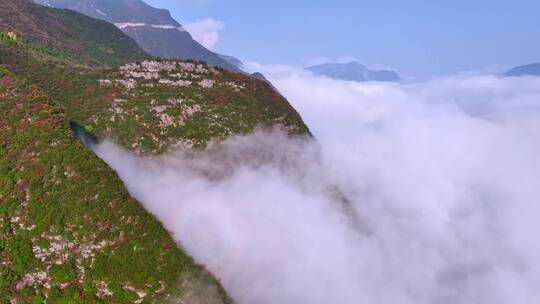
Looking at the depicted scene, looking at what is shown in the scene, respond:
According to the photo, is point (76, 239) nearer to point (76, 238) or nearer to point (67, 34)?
point (76, 238)

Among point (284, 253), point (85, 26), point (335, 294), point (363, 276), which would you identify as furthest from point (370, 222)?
point (85, 26)

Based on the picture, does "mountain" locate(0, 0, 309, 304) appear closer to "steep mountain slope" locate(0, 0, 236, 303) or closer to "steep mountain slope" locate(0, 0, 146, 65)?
"steep mountain slope" locate(0, 0, 236, 303)

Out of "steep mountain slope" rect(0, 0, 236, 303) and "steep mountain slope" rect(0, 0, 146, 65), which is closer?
"steep mountain slope" rect(0, 0, 236, 303)

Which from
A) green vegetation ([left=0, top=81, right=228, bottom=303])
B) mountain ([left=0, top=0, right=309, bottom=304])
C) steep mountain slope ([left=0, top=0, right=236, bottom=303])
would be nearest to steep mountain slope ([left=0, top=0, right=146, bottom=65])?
mountain ([left=0, top=0, right=309, bottom=304])

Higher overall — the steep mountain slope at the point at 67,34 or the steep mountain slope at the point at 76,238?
the steep mountain slope at the point at 67,34

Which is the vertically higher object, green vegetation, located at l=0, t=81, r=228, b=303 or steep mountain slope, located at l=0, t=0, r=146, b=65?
steep mountain slope, located at l=0, t=0, r=146, b=65

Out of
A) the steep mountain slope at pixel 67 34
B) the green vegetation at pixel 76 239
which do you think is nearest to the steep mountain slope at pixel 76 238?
the green vegetation at pixel 76 239

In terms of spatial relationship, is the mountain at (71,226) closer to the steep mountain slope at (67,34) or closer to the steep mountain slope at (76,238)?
the steep mountain slope at (76,238)

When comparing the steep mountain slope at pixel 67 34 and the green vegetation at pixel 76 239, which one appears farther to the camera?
the steep mountain slope at pixel 67 34

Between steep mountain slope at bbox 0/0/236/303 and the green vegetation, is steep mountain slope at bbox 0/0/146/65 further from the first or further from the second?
the green vegetation
